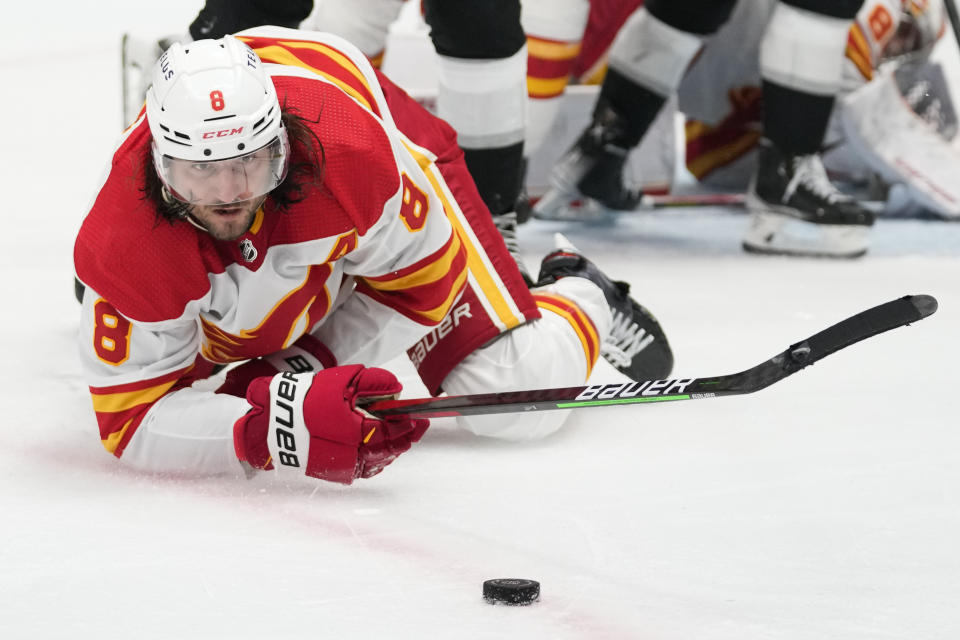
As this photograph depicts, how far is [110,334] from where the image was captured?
141cm

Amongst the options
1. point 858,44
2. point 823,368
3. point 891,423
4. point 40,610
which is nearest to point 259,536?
point 40,610

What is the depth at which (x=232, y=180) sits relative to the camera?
4.21 feet

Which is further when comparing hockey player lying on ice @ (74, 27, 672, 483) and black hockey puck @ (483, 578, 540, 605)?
hockey player lying on ice @ (74, 27, 672, 483)

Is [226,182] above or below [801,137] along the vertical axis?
above

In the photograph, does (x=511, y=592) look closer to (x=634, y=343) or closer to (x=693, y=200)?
(x=634, y=343)

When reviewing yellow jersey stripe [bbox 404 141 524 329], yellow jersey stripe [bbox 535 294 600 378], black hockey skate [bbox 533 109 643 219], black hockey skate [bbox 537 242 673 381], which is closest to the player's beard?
yellow jersey stripe [bbox 404 141 524 329]

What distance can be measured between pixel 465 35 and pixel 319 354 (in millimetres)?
728

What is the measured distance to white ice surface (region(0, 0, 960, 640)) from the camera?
113 cm

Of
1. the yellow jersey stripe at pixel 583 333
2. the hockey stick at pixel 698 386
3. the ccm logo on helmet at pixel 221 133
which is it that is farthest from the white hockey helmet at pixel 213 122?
the yellow jersey stripe at pixel 583 333

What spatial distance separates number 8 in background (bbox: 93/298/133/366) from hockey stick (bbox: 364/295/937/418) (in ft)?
0.90

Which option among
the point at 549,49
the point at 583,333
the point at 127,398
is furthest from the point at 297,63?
the point at 549,49

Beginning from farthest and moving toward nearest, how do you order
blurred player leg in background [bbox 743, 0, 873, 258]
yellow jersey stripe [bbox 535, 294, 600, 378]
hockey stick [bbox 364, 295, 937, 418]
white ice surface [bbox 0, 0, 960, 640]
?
1. blurred player leg in background [bbox 743, 0, 873, 258]
2. yellow jersey stripe [bbox 535, 294, 600, 378]
3. hockey stick [bbox 364, 295, 937, 418]
4. white ice surface [bbox 0, 0, 960, 640]

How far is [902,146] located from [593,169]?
0.83 m

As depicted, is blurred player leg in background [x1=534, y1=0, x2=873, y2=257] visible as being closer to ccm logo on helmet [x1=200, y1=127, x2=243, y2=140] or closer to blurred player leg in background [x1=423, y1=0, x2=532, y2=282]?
blurred player leg in background [x1=423, y1=0, x2=532, y2=282]
